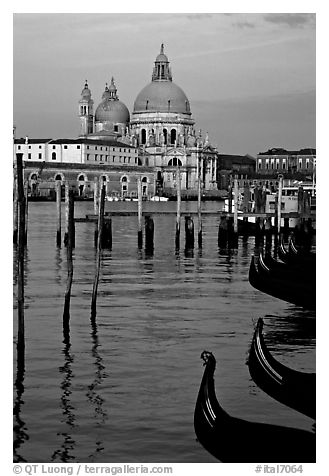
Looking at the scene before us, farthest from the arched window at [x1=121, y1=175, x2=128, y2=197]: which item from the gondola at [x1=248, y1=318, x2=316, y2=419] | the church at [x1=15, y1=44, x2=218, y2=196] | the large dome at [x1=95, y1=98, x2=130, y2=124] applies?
the gondola at [x1=248, y1=318, x2=316, y2=419]

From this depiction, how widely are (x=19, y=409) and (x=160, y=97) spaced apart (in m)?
53.4

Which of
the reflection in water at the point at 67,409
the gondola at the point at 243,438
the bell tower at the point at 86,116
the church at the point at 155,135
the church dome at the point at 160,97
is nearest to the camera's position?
the gondola at the point at 243,438

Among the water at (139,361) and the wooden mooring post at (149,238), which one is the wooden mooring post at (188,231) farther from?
the water at (139,361)

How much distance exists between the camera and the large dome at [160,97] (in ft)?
187

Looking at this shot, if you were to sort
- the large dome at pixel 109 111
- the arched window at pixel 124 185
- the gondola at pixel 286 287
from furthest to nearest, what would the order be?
the large dome at pixel 109 111
the arched window at pixel 124 185
the gondola at pixel 286 287

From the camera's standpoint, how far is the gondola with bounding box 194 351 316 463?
3123 millimetres

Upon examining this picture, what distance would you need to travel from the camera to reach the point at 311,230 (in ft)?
56.3

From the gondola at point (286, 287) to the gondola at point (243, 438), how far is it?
3.61 metres

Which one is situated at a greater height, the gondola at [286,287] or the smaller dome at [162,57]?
the smaller dome at [162,57]

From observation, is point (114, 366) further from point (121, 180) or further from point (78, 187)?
point (121, 180)

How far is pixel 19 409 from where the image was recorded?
4.38m

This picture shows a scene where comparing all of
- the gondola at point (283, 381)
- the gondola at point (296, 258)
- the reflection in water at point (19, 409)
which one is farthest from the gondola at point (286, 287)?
the gondola at point (283, 381)

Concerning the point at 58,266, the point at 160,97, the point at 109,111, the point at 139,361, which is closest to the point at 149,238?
the point at 58,266

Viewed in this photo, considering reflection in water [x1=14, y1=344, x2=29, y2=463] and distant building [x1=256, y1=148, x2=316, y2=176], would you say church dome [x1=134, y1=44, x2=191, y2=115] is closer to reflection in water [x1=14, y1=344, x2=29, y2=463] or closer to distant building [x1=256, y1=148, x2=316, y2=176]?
distant building [x1=256, y1=148, x2=316, y2=176]
